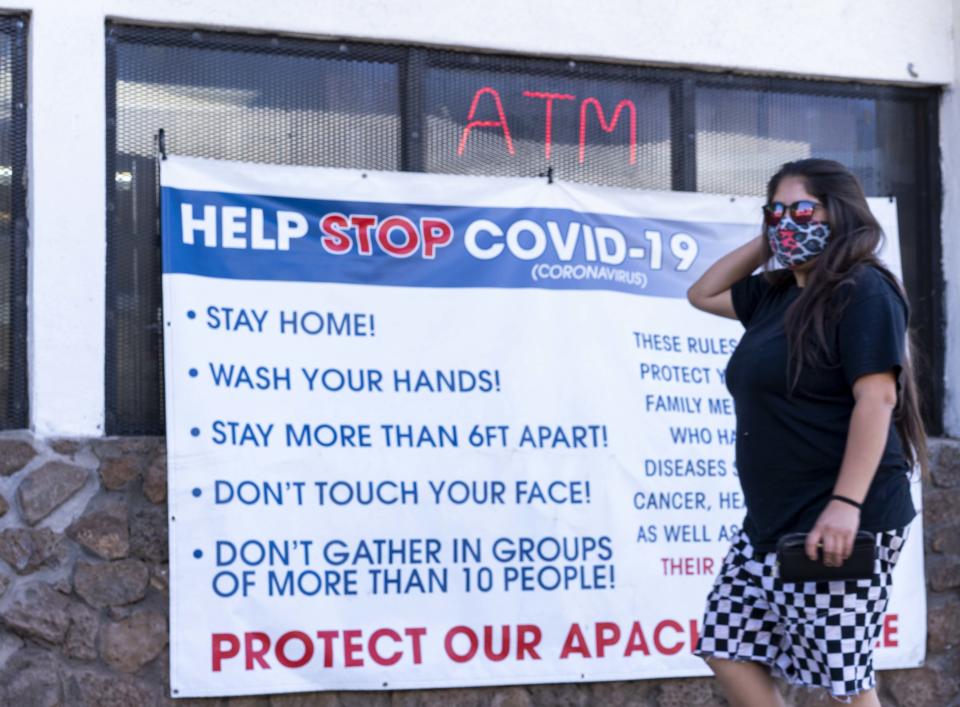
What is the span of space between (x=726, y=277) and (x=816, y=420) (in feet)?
2.55

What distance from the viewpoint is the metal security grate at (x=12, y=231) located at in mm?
5867

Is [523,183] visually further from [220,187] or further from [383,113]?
[220,187]

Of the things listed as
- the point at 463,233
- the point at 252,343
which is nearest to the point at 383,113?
the point at 463,233

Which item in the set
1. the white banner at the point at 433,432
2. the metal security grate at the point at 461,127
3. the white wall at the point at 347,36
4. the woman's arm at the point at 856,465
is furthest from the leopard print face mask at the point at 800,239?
the white wall at the point at 347,36

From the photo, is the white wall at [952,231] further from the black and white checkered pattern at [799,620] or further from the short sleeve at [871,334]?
the short sleeve at [871,334]

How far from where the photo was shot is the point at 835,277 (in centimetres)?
424

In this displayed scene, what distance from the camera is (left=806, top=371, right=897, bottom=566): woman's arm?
4.03 m

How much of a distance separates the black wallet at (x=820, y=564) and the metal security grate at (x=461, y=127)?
271 centimetres

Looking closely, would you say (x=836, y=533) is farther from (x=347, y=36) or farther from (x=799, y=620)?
(x=347, y=36)

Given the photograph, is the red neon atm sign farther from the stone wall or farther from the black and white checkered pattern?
the black and white checkered pattern

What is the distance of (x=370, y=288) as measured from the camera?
611cm

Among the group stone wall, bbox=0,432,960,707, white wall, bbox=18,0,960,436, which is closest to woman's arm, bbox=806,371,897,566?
stone wall, bbox=0,432,960,707

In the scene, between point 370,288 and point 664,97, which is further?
point 664,97

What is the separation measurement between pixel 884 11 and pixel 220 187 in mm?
2927
